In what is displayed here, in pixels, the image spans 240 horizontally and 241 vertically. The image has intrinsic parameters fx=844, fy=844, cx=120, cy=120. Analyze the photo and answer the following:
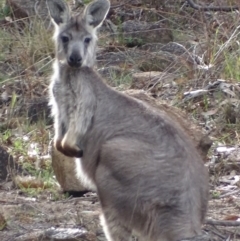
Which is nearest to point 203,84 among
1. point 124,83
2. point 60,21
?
point 124,83

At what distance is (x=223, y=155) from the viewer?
722 cm

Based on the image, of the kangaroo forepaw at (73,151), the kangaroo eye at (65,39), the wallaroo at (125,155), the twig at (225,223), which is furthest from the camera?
the kangaroo eye at (65,39)

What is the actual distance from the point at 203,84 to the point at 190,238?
4010 millimetres

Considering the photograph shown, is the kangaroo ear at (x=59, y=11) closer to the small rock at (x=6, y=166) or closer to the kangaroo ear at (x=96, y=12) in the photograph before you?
the kangaroo ear at (x=96, y=12)

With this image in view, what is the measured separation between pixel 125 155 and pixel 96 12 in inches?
68.5

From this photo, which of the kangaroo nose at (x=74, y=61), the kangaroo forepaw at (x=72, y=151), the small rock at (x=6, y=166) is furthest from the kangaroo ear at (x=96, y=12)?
the small rock at (x=6, y=166)

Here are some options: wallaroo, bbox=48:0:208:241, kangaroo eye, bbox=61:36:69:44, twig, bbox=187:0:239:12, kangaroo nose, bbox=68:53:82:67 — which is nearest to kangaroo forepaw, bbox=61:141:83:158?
wallaroo, bbox=48:0:208:241

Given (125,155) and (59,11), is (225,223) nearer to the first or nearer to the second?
(125,155)

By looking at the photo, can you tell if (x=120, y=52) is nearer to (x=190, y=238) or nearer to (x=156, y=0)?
(x=156, y=0)

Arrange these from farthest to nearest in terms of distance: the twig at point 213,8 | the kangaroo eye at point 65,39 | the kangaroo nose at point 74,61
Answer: the twig at point 213,8, the kangaroo eye at point 65,39, the kangaroo nose at point 74,61

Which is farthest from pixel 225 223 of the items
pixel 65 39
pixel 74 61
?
pixel 65 39

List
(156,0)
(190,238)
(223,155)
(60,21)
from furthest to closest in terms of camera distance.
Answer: (156,0) < (223,155) < (60,21) < (190,238)

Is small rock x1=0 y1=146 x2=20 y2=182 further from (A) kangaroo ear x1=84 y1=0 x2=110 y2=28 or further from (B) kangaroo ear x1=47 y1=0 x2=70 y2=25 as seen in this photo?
(A) kangaroo ear x1=84 y1=0 x2=110 y2=28

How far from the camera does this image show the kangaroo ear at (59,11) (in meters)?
6.32
